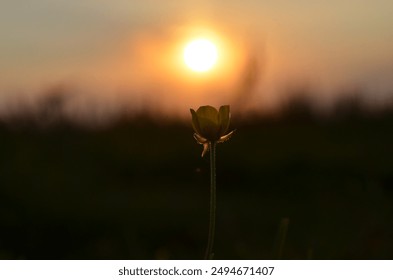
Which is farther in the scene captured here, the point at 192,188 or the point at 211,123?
the point at 192,188

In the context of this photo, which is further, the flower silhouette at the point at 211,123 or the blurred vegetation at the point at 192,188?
the blurred vegetation at the point at 192,188

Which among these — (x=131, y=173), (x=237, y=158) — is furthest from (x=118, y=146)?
(x=237, y=158)

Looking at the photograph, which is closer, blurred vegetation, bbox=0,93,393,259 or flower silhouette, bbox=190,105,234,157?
flower silhouette, bbox=190,105,234,157

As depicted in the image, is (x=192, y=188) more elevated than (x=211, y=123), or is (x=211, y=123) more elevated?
(x=211, y=123)

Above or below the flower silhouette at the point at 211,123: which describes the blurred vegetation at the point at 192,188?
below

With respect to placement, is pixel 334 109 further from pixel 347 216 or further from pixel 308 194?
pixel 347 216

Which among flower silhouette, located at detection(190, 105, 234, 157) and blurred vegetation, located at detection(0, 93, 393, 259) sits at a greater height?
flower silhouette, located at detection(190, 105, 234, 157)
